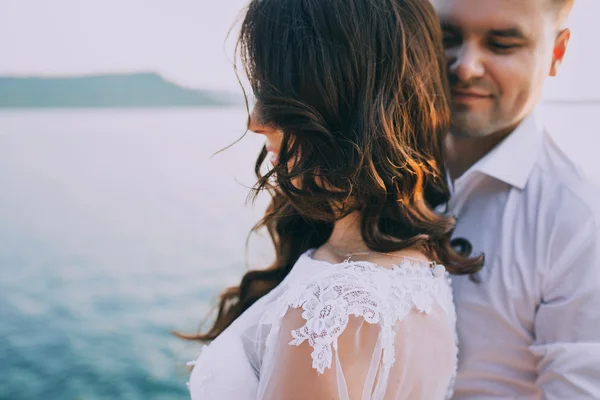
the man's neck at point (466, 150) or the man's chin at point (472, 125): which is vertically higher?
the man's chin at point (472, 125)

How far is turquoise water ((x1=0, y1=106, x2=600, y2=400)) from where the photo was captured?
6.09 m

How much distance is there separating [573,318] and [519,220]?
257 millimetres

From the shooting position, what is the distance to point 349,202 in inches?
47.2

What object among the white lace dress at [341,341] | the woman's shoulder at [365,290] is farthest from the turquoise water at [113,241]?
the woman's shoulder at [365,290]

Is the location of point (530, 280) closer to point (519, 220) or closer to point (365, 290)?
point (519, 220)

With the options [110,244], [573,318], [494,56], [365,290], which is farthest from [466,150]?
[110,244]

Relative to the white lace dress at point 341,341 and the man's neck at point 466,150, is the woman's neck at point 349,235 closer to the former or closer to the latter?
the white lace dress at point 341,341

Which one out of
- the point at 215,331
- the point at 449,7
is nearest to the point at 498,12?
the point at 449,7

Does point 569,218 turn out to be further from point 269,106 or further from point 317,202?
point 269,106

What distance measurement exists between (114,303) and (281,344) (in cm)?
655

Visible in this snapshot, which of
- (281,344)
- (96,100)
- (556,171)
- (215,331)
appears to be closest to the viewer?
(281,344)

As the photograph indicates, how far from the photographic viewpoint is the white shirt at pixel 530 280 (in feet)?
4.10

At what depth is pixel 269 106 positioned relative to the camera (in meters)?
1.11

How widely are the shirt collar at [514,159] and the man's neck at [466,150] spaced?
0.29ft
